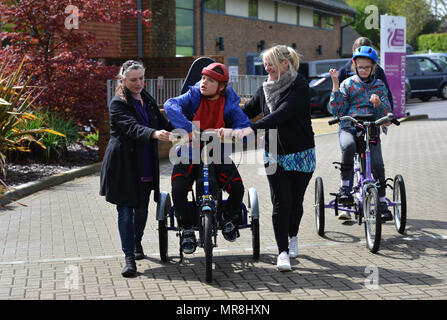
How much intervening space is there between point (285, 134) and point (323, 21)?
123ft

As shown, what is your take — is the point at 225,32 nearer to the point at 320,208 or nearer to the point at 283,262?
the point at 320,208

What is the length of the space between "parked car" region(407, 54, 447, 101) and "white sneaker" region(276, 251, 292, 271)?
23382 millimetres

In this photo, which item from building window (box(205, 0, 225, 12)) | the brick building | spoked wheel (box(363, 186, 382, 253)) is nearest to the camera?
spoked wheel (box(363, 186, 382, 253))

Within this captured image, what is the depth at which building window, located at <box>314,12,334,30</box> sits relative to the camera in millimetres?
40906

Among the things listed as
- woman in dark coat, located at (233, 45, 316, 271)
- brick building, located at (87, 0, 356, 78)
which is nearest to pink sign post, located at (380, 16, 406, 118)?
brick building, located at (87, 0, 356, 78)

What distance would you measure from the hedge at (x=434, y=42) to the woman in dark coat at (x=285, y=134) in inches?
2369

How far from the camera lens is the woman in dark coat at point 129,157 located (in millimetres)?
5598

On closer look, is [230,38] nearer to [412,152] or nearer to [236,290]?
[412,152]

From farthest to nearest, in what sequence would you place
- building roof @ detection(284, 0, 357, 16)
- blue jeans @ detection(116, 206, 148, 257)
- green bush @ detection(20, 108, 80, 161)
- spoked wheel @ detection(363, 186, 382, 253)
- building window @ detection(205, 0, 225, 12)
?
building roof @ detection(284, 0, 357, 16), building window @ detection(205, 0, 225, 12), green bush @ detection(20, 108, 80, 161), spoked wheel @ detection(363, 186, 382, 253), blue jeans @ detection(116, 206, 148, 257)

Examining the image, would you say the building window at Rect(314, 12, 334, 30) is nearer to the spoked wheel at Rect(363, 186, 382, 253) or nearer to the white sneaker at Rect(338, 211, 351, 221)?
the white sneaker at Rect(338, 211, 351, 221)

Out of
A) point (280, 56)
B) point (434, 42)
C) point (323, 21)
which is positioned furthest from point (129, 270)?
point (434, 42)

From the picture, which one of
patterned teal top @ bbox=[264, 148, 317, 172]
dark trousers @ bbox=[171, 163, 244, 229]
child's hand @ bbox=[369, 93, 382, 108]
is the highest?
child's hand @ bbox=[369, 93, 382, 108]

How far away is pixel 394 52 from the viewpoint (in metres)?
19.8

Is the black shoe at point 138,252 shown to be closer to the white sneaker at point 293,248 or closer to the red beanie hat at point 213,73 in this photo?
the white sneaker at point 293,248
